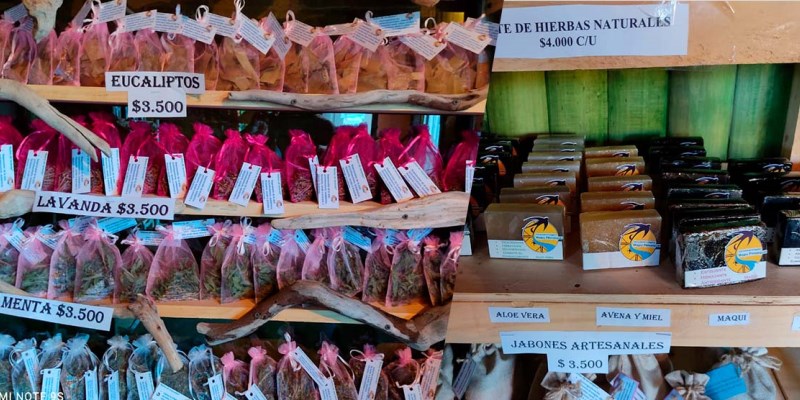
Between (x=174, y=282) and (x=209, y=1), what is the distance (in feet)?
1.93

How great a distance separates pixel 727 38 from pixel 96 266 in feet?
4.11

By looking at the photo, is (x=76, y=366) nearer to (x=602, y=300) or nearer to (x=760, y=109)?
(x=602, y=300)

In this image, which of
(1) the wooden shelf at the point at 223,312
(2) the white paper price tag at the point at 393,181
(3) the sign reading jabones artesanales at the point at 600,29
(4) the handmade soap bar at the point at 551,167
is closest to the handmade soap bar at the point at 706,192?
(4) the handmade soap bar at the point at 551,167

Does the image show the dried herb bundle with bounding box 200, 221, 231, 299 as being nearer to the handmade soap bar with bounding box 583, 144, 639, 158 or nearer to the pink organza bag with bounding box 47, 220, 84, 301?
the pink organza bag with bounding box 47, 220, 84, 301

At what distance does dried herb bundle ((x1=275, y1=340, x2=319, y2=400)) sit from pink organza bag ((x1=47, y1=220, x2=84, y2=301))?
470 mm

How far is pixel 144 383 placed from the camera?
1335mm

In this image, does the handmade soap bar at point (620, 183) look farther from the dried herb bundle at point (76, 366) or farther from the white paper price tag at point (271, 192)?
the dried herb bundle at point (76, 366)

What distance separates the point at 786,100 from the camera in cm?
60

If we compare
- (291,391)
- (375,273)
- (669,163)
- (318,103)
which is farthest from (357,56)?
(291,391)

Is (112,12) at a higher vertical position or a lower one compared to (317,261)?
higher

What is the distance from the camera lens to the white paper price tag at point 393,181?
3.96ft

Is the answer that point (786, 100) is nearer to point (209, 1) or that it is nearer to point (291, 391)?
point (209, 1)

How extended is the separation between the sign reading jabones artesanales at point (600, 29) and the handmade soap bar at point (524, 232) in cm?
15

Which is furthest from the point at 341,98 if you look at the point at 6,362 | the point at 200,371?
the point at 6,362
